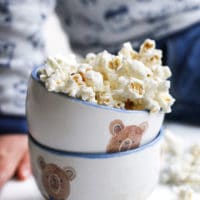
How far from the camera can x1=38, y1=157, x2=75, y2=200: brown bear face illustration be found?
39cm

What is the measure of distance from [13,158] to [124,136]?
0.63 ft

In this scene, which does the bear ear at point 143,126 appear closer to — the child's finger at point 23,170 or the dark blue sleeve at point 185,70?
the child's finger at point 23,170

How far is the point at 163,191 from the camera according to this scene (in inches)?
18.4

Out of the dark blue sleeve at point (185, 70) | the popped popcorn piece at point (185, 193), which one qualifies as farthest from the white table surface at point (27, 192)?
the dark blue sleeve at point (185, 70)

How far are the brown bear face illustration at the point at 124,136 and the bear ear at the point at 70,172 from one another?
0.10 ft

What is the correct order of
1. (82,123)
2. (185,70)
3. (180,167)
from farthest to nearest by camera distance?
1. (185,70)
2. (180,167)
3. (82,123)

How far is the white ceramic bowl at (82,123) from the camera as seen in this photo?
1.21 ft

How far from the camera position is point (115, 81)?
0.39 meters

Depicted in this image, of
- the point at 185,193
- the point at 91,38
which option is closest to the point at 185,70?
the point at 91,38

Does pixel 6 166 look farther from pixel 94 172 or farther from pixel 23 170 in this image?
pixel 94 172

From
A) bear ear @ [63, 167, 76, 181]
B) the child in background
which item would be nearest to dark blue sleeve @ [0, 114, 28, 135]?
the child in background

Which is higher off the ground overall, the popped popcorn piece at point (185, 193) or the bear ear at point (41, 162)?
the bear ear at point (41, 162)

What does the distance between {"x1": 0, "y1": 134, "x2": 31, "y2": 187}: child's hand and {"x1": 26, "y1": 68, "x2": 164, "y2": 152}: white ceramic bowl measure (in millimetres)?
117

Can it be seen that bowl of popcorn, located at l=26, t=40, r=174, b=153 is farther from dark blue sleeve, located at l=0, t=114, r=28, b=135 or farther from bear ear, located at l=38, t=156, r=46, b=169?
dark blue sleeve, located at l=0, t=114, r=28, b=135
